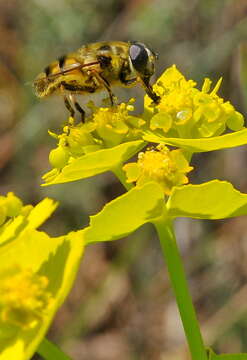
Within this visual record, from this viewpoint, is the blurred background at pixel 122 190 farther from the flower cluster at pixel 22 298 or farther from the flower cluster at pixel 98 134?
the flower cluster at pixel 22 298

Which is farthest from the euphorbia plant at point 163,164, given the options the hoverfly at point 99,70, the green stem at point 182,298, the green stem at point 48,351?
the green stem at point 48,351

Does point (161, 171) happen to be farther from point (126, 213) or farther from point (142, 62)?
point (142, 62)

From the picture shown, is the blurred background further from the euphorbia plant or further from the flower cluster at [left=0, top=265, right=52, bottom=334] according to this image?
the flower cluster at [left=0, top=265, right=52, bottom=334]

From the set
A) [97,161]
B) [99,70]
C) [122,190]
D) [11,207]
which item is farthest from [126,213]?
[122,190]

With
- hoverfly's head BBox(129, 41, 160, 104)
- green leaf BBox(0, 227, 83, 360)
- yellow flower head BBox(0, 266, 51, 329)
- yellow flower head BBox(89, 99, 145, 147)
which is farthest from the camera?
hoverfly's head BBox(129, 41, 160, 104)

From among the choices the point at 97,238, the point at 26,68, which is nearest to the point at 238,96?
the point at 26,68

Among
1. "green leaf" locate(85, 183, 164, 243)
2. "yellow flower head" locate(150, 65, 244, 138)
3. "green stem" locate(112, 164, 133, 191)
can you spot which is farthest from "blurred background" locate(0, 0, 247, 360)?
"green leaf" locate(85, 183, 164, 243)

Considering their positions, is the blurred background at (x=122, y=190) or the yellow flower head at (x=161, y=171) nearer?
the yellow flower head at (x=161, y=171)
